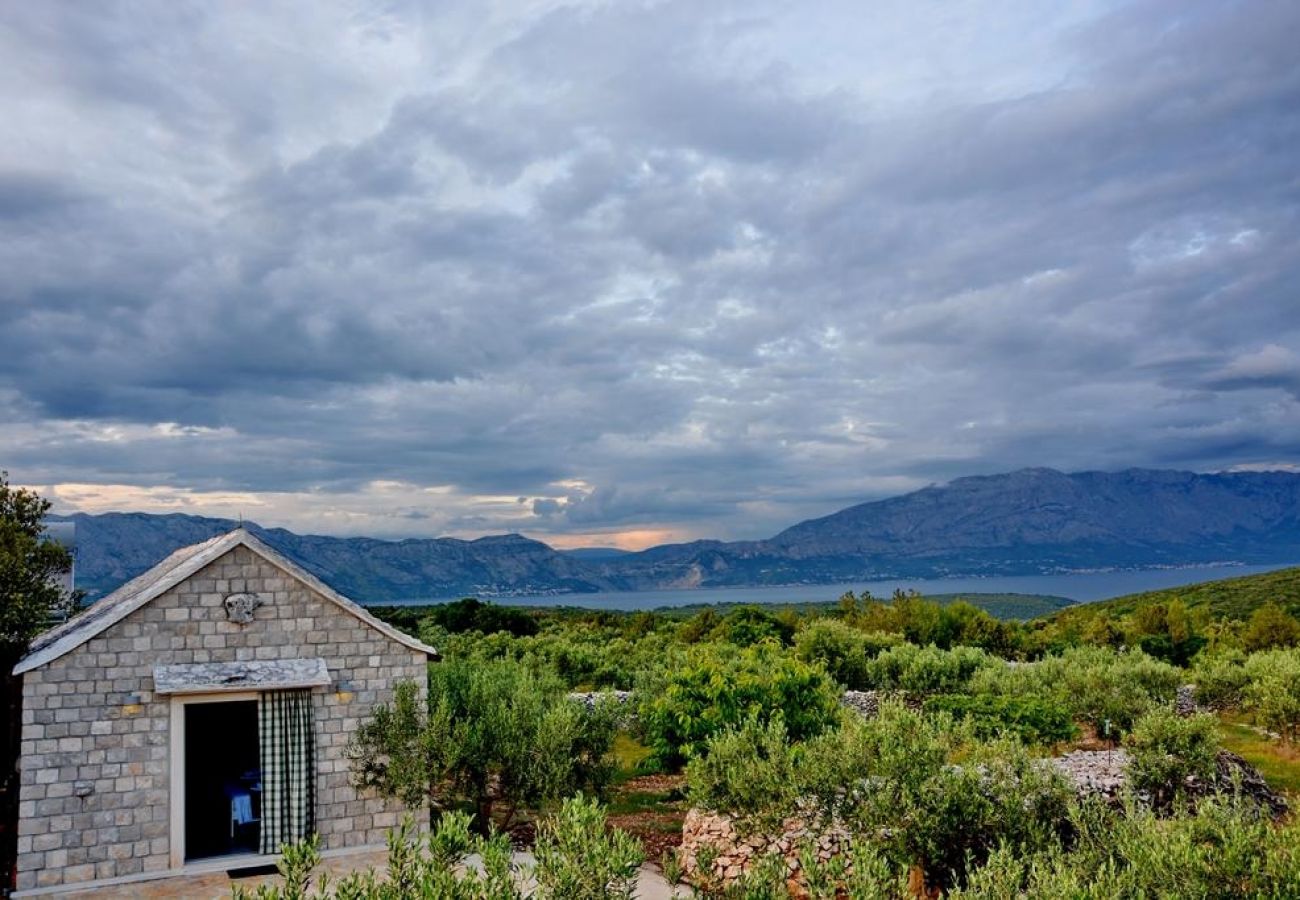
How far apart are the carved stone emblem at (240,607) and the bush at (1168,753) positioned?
13865 millimetres

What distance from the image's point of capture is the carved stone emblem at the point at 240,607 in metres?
14.2

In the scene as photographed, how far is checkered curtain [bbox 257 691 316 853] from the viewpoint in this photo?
1402 cm

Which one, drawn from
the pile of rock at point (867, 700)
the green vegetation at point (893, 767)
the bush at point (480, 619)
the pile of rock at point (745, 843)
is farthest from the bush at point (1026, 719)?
the bush at point (480, 619)

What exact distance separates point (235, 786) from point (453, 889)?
40.4 ft

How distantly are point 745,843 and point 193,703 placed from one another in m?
8.91

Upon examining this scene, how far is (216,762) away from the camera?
19.3 meters

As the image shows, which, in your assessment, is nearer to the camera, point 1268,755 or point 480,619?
point 1268,755

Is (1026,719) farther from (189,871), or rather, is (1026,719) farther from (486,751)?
(189,871)

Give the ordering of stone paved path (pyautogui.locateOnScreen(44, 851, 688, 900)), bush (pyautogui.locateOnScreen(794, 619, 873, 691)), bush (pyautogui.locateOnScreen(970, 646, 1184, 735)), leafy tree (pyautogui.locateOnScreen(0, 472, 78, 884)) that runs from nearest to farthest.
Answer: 1. stone paved path (pyautogui.locateOnScreen(44, 851, 688, 900))
2. leafy tree (pyautogui.locateOnScreen(0, 472, 78, 884))
3. bush (pyautogui.locateOnScreen(970, 646, 1184, 735))
4. bush (pyautogui.locateOnScreen(794, 619, 873, 691))

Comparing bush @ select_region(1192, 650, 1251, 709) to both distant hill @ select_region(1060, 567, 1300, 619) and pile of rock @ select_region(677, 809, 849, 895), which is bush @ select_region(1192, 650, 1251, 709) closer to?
pile of rock @ select_region(677, 809, 849, 895)

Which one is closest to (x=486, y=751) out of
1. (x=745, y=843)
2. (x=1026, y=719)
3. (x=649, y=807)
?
(x=745, y=843)

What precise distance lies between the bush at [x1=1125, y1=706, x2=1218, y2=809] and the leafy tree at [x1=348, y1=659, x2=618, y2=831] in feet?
27.7

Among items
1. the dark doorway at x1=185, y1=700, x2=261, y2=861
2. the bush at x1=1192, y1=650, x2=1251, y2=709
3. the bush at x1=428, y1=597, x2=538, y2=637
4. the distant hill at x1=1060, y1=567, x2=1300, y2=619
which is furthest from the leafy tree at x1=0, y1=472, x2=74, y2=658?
the distant hill at x1=1060, y1=567, x2=1300, y2=619

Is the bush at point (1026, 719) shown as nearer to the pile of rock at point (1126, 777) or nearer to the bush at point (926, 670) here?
the pile of rock at point (1126, 777)
